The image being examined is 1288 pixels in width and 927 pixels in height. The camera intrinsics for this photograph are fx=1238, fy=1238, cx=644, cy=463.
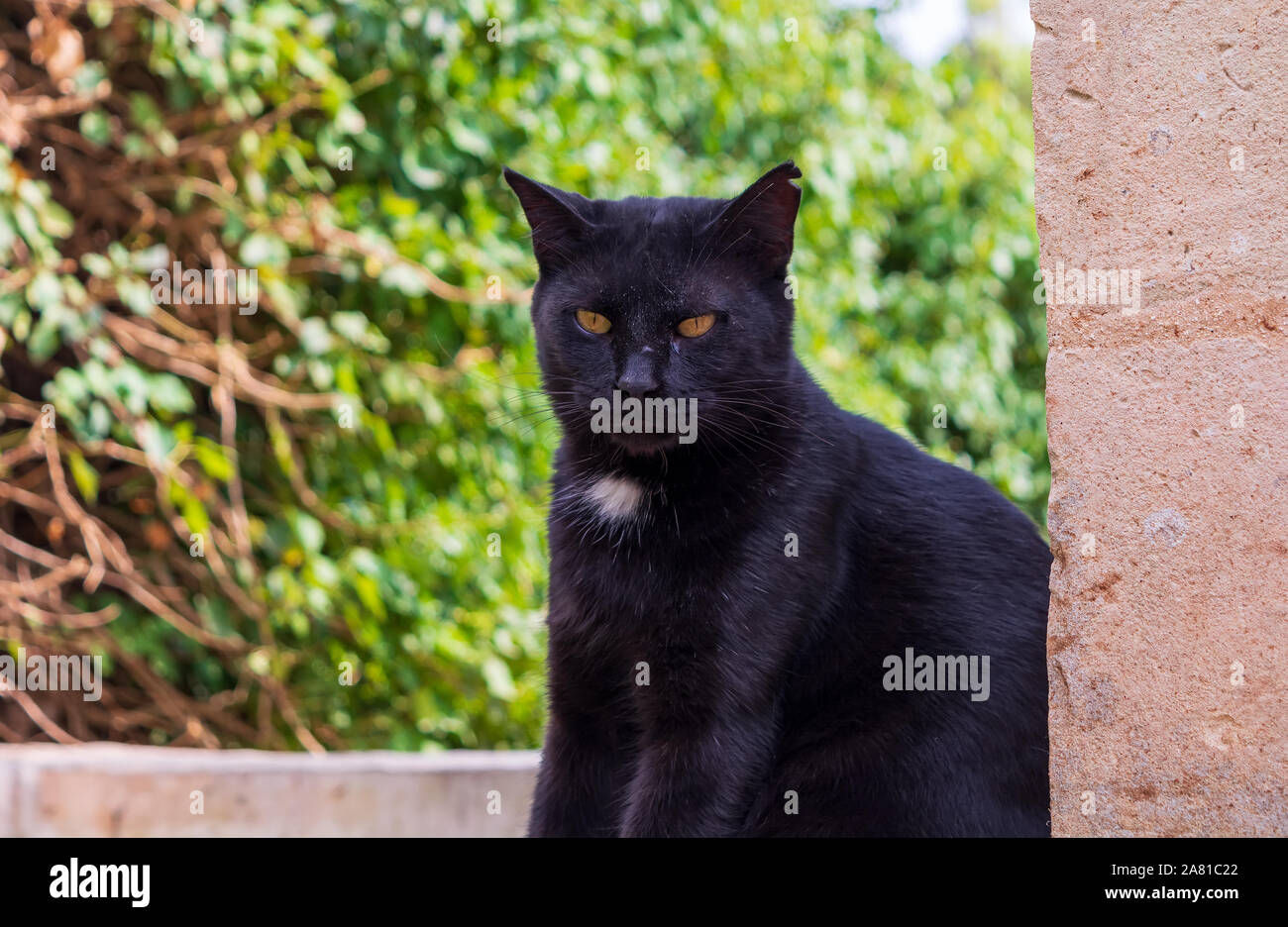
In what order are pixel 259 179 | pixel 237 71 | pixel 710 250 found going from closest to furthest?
pixel 710 250 → pixel 237 71 → pixel 259 179

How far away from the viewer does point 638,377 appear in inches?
77.7

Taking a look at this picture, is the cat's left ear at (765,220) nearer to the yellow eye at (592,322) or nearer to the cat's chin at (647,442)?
the yellow eye at (592,322)

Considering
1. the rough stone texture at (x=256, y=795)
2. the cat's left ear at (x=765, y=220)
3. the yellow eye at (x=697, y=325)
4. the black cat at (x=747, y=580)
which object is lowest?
the rough stone texture at (x=256, y=795)

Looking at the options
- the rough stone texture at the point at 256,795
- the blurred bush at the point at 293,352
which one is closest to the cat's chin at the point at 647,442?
the rough stone texture at the point at 256,795

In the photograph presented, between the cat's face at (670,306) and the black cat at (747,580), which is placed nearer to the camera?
the black cat at (747,580)

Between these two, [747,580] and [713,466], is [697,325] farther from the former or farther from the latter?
[747,580]

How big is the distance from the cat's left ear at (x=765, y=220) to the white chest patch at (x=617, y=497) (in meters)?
0.45

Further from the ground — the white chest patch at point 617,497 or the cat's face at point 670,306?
the cat's face at point 670,306

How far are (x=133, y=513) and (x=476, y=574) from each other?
3.70 ft

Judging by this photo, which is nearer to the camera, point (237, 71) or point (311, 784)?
point (311, 784)

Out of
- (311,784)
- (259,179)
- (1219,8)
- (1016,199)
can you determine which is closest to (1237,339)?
(1219,8)

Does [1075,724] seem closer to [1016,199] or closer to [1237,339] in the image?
[1237,339]

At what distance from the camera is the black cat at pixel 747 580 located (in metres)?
1.90

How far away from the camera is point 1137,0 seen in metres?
1.49
